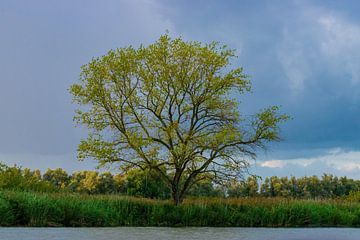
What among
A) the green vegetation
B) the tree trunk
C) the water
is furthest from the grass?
the tree trunk

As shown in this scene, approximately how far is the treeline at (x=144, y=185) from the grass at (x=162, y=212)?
4.24 metres

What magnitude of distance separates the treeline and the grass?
424 cm

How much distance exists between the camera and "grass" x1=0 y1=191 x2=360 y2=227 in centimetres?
1770

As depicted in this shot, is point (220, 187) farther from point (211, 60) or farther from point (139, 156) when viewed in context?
point (211, 60)

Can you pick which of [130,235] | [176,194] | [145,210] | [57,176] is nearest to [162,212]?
[145,210]

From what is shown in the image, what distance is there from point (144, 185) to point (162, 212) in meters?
21.5

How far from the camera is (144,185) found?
42594mm

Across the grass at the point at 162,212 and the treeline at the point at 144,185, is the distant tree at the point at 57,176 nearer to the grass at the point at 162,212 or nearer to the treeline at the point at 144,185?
the treeline at the point at 144,185

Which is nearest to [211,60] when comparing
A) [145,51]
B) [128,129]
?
[145,51]

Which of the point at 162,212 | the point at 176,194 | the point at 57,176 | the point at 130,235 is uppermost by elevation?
the point at 57,176

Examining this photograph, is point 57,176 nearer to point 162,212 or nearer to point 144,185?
point 144,185

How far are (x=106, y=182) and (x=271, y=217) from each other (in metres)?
26.9

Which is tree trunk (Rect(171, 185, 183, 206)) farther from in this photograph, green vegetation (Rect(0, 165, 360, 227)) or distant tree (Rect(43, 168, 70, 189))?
distant tree (Rect(43, 168, 70, 189))

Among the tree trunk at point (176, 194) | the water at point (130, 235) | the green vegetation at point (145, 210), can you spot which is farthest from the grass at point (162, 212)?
the tree trunk at point (176, 194)
